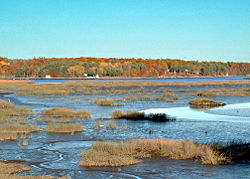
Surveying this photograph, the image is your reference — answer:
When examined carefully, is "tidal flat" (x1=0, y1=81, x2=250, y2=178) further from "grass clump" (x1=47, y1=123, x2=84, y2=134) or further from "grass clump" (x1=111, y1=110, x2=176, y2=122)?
"grass clump" (x1=111, y1=110, x2=176, y2=122)

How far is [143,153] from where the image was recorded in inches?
515

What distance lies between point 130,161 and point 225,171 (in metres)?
2.98

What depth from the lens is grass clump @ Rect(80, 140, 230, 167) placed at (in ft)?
39.1

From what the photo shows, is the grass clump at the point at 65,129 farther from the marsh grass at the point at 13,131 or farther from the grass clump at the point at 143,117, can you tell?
the grass clump at the point at 143,117

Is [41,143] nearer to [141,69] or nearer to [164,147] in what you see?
[164,147]

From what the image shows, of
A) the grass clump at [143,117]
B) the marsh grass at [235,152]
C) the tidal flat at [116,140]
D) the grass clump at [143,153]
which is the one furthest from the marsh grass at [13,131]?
the marsh grass at [235,152]

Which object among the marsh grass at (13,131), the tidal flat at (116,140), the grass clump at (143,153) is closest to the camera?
the tidal flat at (116,140)

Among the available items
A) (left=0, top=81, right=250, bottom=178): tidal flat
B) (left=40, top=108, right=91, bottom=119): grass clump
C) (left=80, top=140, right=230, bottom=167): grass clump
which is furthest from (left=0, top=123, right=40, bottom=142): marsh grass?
(left=40, top=108, right=91, bottom=119): grass clump

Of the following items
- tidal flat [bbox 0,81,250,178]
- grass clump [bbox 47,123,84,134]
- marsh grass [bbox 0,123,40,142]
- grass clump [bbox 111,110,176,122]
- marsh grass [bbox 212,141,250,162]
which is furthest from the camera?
grass clump [bbox 111,110,176,122]

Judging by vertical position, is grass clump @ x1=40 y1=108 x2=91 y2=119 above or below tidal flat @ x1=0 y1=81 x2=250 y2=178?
above

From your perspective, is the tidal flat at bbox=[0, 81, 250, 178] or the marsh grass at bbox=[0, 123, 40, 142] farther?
the marsh grass at bbox=[0, 123, 40, 142]

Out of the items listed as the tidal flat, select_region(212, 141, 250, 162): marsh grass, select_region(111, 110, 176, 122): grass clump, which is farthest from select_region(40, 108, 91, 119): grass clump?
select_region(212, 141, 250, 162): marsh grass

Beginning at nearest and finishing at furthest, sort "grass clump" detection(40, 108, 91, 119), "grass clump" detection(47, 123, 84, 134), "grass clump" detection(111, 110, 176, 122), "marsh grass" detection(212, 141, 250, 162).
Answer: "marsh grass" detection(212, 141, 250, 162), "grass clump" detection(47, 123, 84, 134), "grass clump" detection(111, 110, 176, 122), "grass clump" detection(40, 108, 91, 119)

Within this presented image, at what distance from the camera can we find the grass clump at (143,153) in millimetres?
11930
